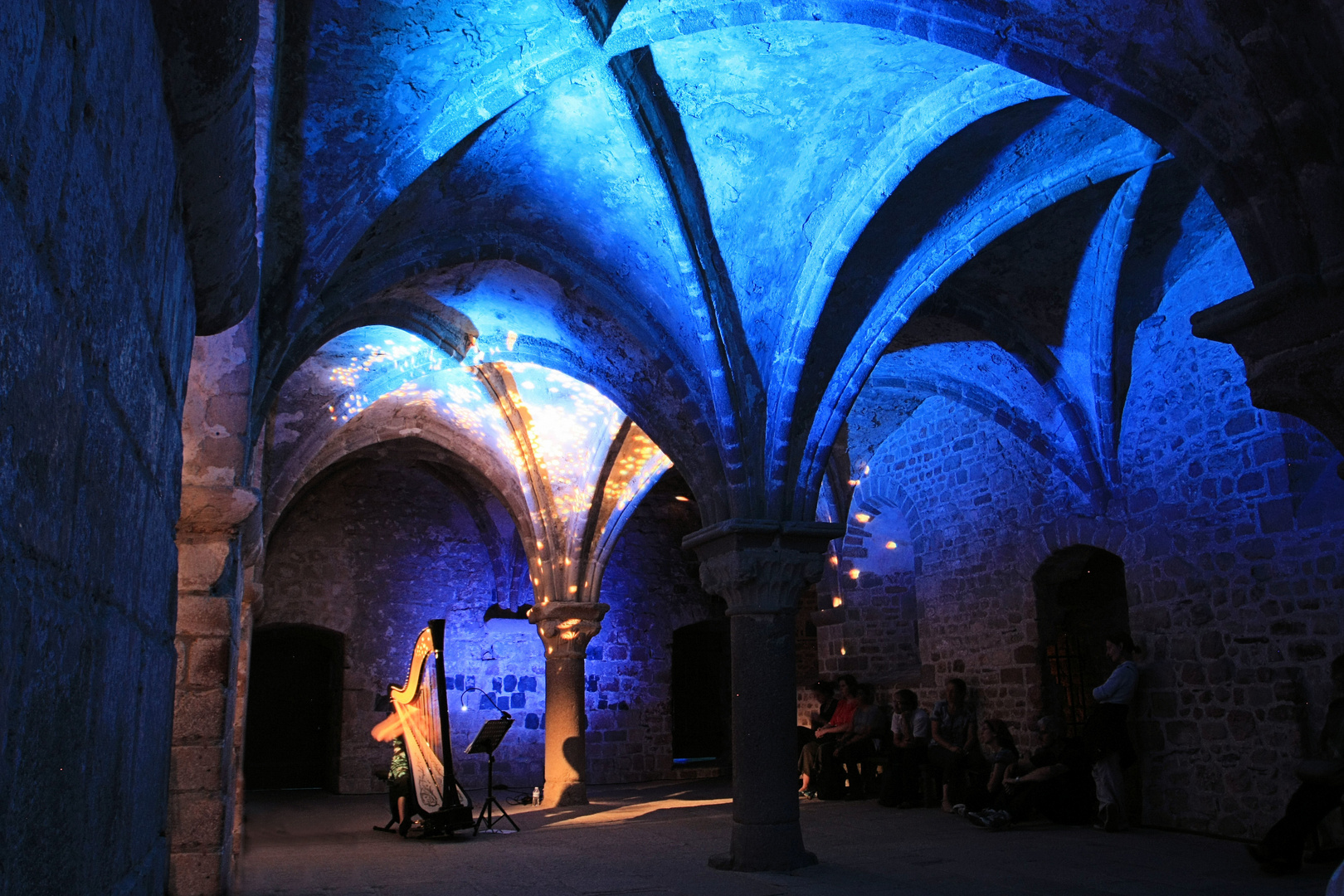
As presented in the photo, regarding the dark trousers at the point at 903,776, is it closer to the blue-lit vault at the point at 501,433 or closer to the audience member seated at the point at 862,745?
the audience member seated at the point at 862,745

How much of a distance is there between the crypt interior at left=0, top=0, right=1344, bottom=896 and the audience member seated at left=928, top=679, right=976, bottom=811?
536mm

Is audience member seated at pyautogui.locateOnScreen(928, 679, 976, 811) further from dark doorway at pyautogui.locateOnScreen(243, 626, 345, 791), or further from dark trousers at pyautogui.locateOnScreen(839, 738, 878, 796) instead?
dark doorway at pyautogui.locateOnScreen(243, 626, 345, 791)

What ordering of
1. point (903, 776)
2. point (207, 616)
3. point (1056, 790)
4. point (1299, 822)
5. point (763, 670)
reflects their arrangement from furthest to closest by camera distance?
point (903, 776) < point (1056, 790) < point (763, 670) < point (1299, 822) < point (207, 616)

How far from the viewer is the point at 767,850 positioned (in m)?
5.58

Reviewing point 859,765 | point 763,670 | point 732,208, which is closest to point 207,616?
point 763,670

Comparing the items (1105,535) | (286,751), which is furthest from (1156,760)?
(286,751)

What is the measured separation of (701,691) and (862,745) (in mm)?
5486

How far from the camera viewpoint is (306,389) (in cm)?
882

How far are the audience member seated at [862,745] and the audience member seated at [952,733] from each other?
694mm

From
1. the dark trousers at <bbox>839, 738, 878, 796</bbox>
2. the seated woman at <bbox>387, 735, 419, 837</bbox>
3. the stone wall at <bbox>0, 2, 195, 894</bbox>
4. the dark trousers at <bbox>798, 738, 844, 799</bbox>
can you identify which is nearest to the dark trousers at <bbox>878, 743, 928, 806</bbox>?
the dark trousers at <bbox>839, 738, 878, 796</bbox>

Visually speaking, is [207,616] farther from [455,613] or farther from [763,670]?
[455,613]

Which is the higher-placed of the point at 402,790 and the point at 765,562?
the point at 765,562

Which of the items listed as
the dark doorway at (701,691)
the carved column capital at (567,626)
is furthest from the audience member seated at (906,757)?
the dark doorway at (701,691)

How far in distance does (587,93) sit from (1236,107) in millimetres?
3140
